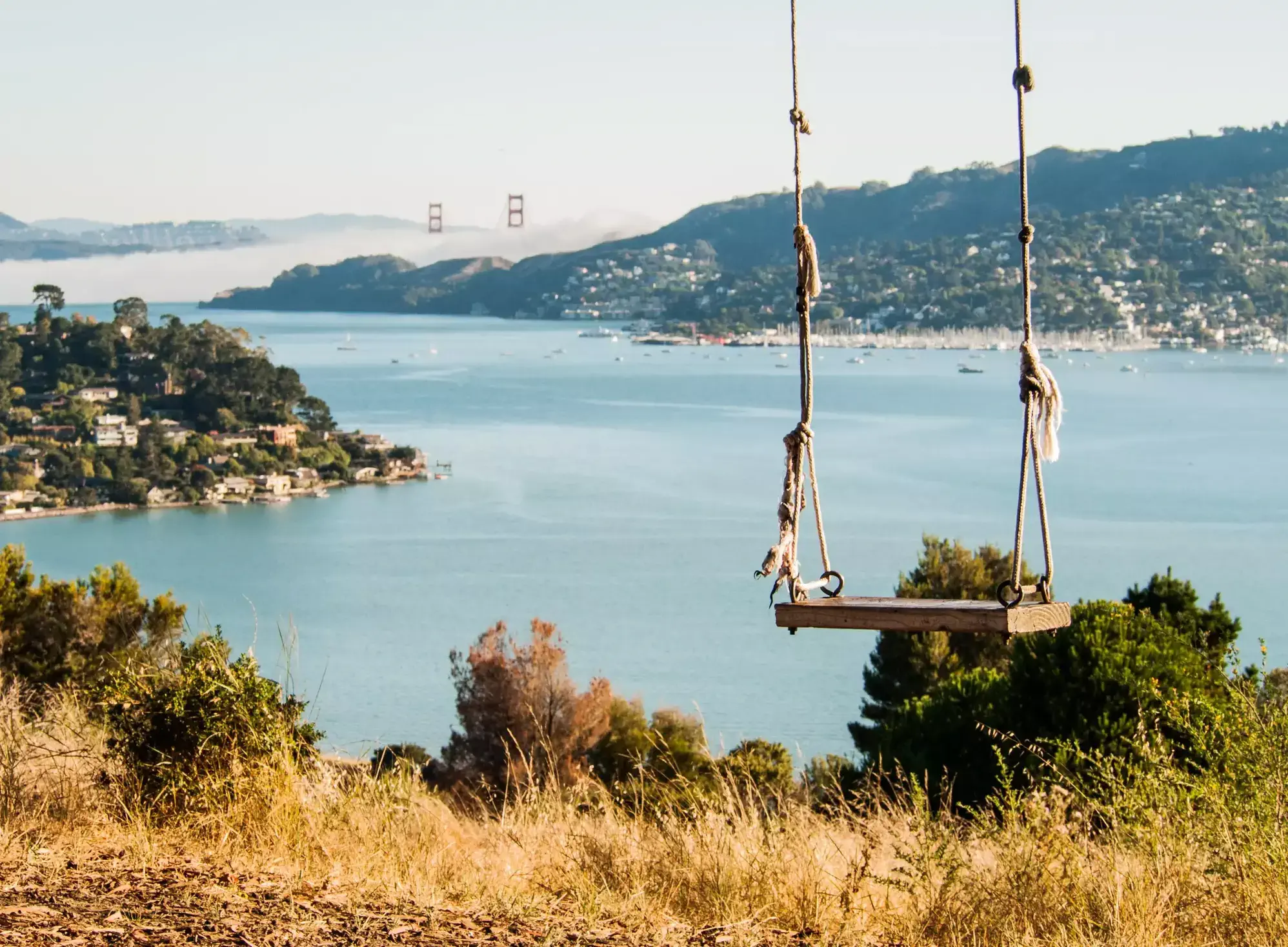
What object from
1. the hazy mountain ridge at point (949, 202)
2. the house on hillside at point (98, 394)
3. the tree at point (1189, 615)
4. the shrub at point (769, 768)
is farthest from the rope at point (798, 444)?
the hazy mountain ridge at point (949, 202)

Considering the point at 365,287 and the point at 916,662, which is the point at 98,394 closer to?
the point at 916,662

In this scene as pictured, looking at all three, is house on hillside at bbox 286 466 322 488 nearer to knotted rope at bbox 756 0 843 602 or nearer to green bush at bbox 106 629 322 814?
green bush at bbox 106 629 322 814

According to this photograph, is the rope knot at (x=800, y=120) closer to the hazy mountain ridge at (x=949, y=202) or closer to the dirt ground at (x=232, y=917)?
the dirt ground at (x=232, y=917)

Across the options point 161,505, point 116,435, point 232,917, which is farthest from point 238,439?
point 232,917

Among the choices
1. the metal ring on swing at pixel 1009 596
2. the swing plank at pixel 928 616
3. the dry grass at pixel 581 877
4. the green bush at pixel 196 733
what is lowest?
the dry grass at pixel 581 877

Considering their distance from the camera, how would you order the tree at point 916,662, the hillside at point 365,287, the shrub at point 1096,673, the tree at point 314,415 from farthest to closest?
1. the hillside at point 365,287
2. the tree at point 314,415
3. the tree at point 916,662
4. the shrub at point 1096,673

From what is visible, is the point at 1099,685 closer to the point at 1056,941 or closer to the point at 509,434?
the point at 1056,941

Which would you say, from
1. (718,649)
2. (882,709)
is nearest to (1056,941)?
(882,709)
